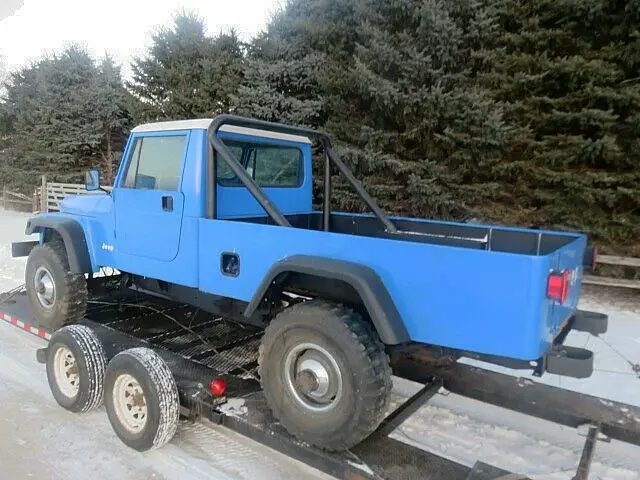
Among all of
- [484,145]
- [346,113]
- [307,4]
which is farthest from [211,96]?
[484,145]

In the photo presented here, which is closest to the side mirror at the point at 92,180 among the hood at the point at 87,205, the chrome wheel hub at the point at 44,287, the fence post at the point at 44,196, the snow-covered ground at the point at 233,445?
the hood at the point at 87,205

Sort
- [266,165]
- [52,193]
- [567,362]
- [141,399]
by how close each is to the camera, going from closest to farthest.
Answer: [567,362] → [141,399] → [266,165] → [52,193]

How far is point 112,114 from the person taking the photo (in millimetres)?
18812

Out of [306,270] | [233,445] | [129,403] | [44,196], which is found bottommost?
Answer: [233,445]

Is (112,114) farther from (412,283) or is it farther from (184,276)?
(412,283)

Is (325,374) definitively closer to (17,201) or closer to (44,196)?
(44,196)

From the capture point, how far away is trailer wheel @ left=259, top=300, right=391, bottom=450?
105 inches

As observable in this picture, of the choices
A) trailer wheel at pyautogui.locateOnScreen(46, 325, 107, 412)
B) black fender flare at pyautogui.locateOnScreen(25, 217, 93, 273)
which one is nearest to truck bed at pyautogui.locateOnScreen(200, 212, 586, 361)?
trailer wheel at pyautogui.locateOnScreen(46, 325, 107, 412)

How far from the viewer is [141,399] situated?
127 inches

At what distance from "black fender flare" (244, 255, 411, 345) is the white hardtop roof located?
1390mm

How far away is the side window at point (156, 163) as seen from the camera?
3.83 metres

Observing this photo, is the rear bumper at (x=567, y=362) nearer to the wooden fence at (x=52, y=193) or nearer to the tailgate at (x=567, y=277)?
the tailgate at (x=567, y=277)

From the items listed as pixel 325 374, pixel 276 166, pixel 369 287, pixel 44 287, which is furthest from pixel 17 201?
pixel 369 287

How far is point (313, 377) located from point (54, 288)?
3.24 m
